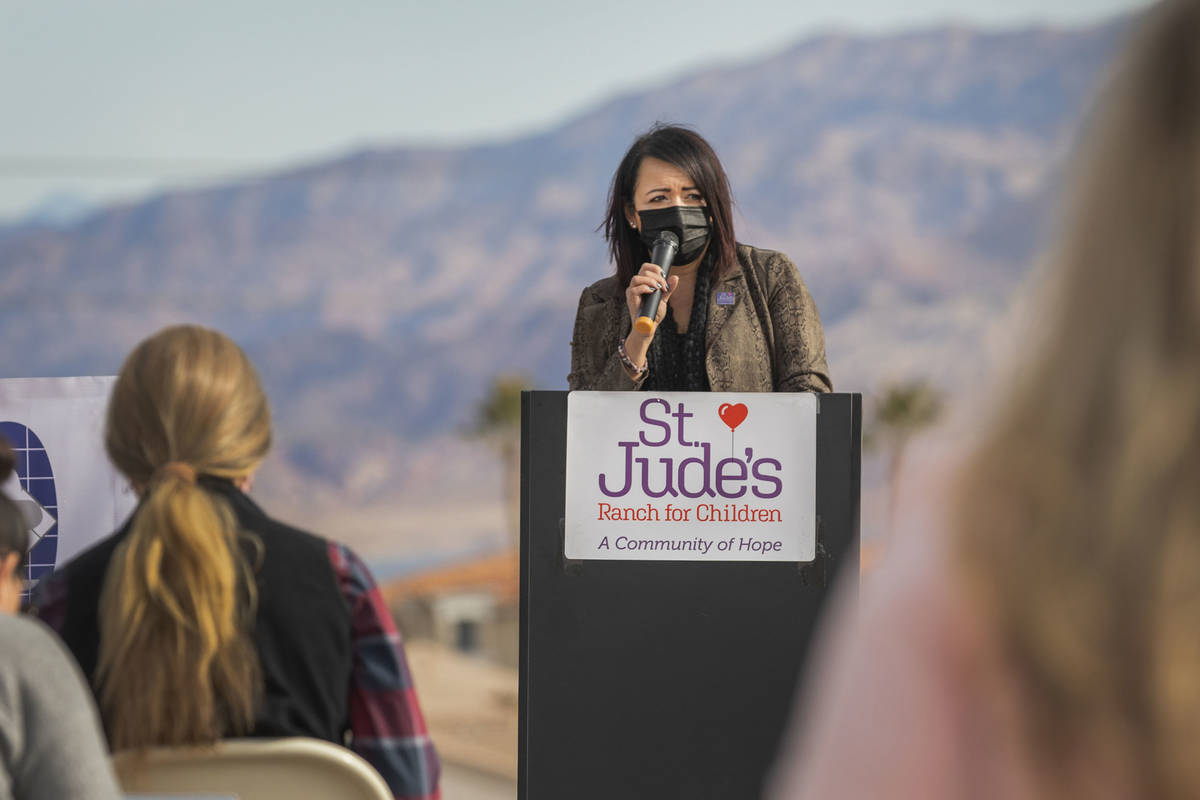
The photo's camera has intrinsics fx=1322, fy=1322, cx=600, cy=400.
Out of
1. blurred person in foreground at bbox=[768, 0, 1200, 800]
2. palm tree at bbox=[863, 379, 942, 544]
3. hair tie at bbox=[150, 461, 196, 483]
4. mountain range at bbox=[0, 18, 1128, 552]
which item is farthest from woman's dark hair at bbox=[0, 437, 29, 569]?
mountain range at bbox=[0, 18, 1128, 552]

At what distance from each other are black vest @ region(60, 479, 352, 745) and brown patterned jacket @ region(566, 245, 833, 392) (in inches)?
39.4

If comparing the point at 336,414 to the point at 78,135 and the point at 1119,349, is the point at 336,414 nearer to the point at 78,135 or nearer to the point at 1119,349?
the point at 78,135

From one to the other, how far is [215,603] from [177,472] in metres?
0.21

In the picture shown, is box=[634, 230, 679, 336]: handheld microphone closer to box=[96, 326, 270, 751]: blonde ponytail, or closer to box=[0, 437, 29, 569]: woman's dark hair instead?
box=[96, 326, 270, 751]: blonde ponytail

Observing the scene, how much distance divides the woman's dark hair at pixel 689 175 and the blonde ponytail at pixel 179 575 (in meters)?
1.17

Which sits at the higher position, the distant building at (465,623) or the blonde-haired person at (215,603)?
the blonde-haired person at (215,603)

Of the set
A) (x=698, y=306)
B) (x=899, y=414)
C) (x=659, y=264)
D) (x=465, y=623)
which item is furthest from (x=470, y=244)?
(x=659, y=264)

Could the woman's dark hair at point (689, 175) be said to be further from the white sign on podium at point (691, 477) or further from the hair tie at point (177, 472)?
the hair tie at point (177, 472)

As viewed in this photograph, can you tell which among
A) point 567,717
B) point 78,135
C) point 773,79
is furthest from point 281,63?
point 567,717

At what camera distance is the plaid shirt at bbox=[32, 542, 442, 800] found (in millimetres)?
1836

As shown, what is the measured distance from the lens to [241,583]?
5.85ft

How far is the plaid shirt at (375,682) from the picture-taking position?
184 cm

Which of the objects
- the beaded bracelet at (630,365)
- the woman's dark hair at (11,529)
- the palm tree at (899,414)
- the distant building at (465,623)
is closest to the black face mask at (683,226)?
the beaded bracelet at (630,365)

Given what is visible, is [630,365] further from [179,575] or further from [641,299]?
[179,575]
